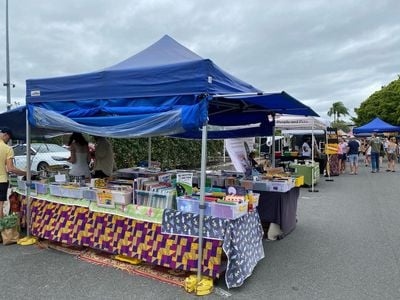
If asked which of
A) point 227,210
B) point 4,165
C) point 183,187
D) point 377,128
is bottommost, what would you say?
point 227,210

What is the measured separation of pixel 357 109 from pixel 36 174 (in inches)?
1825

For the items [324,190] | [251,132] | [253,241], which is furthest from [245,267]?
[324,190]

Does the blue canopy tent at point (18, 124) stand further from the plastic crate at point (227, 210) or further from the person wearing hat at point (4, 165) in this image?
the plastic crate at point (227, 210)

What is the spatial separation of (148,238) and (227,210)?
1.07 m

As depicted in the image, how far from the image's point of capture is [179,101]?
3893 millimetres

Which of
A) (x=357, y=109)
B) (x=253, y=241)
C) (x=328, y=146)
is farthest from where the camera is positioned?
(x=357, y=109)

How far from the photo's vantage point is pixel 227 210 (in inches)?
141

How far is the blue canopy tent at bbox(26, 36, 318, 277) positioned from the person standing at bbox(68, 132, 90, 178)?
927 mm

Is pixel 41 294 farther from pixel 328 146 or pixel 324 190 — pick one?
pixel 328 146

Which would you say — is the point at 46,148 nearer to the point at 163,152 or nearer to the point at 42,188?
the point at 163,152

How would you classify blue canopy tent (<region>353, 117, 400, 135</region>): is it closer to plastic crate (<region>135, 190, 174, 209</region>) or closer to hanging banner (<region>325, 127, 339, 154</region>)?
hanging banner (<region>325, 127, 339, 154</region>)

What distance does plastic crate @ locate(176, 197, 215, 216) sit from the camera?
3.70 m

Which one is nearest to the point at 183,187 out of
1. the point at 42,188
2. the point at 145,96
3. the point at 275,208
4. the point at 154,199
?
the point at 154,199

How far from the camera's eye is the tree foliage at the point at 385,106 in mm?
35722
